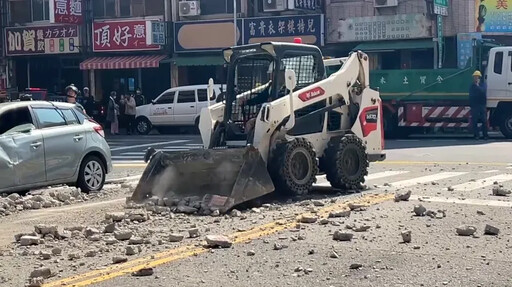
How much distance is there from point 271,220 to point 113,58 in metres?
30.4

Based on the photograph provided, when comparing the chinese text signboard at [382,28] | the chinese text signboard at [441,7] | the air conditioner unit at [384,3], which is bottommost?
the chinese text signboard at [382,28]

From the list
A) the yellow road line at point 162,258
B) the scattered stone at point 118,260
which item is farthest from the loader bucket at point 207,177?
the scattered stone at point 118,260

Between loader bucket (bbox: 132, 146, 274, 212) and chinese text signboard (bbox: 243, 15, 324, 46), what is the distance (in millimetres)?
23496

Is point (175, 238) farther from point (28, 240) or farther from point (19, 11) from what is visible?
point (19, 11)

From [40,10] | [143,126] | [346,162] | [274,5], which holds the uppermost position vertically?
[40,10]

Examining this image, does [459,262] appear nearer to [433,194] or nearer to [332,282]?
[332,282]

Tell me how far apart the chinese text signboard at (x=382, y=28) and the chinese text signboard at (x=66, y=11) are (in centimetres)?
1206

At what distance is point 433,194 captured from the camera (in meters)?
13.4

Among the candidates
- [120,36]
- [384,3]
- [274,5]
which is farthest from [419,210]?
[120,36]

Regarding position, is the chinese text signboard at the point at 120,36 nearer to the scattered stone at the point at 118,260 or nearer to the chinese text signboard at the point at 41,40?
the chinese text signboard at the point at 41,40

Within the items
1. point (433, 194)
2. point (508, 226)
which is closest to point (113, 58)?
point (433, 194)

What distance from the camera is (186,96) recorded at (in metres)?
33.3

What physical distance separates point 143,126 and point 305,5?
7981 millimetres

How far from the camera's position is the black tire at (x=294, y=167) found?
12.9 metres
